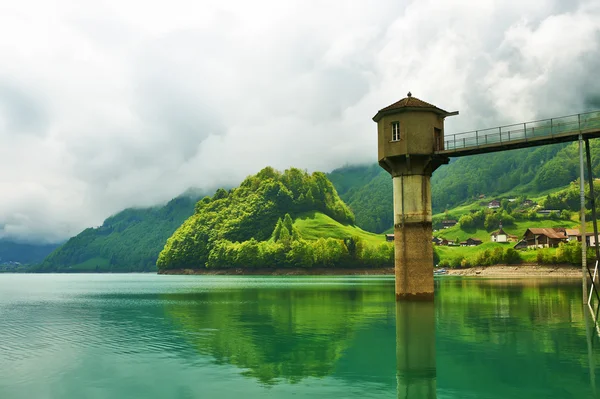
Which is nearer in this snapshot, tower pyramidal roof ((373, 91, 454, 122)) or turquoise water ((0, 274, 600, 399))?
turquoise water ((0, 274, 600, 399))

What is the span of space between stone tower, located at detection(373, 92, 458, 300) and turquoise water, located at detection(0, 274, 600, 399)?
610cm

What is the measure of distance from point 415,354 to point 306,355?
612 centimetres

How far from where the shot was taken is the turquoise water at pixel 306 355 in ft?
74.0

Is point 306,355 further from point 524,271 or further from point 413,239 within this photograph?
point 524,271

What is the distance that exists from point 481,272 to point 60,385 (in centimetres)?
16815

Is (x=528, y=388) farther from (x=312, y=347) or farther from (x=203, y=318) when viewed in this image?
(x=203, y=318)

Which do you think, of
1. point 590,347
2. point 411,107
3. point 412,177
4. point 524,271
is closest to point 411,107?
point 411,107

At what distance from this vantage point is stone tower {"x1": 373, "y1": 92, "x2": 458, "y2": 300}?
57.8 metres

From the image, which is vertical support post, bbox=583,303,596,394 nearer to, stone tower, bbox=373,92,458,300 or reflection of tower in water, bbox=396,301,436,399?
reflection of tower in water, bbox=396,301,436,399

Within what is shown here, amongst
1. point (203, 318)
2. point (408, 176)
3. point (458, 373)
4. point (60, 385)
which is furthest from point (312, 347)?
point (408, 176)

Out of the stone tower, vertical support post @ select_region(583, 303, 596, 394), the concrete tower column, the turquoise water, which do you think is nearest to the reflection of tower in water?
the turquoise water

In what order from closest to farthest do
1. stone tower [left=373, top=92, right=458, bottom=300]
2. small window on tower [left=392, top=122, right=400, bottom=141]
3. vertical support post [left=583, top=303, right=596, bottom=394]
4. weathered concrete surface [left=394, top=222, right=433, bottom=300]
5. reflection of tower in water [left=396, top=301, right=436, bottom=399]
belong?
reflection of tower in water [left=396, top=301, right=436, bottom=399] → vertical support post [left=583, top=303, right=596, bottom=394] → weathered concrete surface [left=394, top=222, right=433, bottom=300] → stone tower [left=373, top=92, right=458, bottom=300] → small window on tower [left=392, top=122, right=400, bottom=141]

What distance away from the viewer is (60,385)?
2373 cm

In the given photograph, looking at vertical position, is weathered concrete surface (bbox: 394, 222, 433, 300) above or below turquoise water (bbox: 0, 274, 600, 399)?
above
